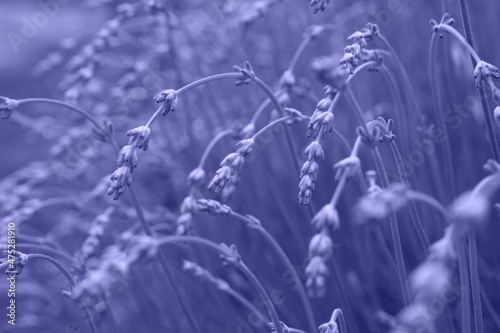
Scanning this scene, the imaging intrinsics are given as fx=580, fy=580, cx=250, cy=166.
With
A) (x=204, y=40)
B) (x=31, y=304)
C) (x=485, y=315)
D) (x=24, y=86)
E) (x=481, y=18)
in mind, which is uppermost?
(x=24, y=86)

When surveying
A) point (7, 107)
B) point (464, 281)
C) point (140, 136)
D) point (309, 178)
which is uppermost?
point (7, 107)

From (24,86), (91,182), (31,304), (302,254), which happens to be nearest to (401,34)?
(302,254)

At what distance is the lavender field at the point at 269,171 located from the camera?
4.46ft

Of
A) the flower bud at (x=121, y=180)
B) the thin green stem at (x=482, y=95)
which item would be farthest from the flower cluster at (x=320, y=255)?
the thin green stem at (x=482, y=95)

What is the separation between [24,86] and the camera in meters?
5.48

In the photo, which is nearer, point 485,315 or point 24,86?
point 485,315

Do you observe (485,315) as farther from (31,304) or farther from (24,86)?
(24,86)

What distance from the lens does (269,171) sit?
8.03ft

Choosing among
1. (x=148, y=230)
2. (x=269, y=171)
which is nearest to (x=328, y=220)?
(x=148, y=230)

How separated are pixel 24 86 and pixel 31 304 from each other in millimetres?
2907

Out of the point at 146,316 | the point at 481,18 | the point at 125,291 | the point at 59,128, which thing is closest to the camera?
the point at 481,18

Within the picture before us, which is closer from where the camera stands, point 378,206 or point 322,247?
point 378,206

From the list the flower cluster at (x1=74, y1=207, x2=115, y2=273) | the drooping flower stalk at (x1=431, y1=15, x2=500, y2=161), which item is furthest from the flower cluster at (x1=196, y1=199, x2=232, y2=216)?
the drooping flower stalk at (x1=431, y1=15, x2=500, y2=161)

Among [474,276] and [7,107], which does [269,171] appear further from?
[474,276]
